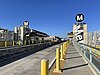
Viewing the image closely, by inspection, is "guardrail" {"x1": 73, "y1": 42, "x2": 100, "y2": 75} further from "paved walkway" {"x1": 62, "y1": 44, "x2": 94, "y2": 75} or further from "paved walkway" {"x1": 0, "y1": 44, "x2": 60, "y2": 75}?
"paved walkway" {"x1": 0, "y1": 44, "x2": 60, "y2": 75}

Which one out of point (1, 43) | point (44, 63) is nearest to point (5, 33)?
point (1, 43)

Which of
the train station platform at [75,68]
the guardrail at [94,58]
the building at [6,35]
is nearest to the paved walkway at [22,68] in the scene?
the train station platform at [75,68]

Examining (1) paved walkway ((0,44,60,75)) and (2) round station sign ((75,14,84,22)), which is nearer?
(1) paved walkway ((0,44,60,75))

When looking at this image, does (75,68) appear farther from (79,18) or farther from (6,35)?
(6,35)

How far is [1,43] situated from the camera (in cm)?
3609

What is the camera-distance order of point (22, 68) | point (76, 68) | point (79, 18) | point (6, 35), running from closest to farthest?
point (76, 68), point (22, 68), point (79, 18), point (6, 35)

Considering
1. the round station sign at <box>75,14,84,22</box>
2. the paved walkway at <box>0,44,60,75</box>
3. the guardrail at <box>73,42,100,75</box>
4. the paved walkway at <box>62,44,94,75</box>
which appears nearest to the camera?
the guardrail at <box>73,42,100,75</box>

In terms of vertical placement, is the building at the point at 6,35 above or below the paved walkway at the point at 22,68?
above

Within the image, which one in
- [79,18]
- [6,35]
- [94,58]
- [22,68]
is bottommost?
[22,68]

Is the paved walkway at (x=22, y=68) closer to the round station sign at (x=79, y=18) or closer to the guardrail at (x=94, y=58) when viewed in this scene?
the guardrail at (x=94, y=58)

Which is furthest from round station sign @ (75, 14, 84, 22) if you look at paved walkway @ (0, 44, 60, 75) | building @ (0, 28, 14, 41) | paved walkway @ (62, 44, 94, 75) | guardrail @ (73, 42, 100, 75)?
guardrail @ (73, 42, 100, 75)

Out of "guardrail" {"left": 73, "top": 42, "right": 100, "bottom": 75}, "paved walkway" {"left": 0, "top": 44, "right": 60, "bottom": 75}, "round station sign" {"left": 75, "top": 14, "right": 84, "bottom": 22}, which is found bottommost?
"paved walkway" {"left": 0, "top": 44, "right": 60, "bottom": 75}

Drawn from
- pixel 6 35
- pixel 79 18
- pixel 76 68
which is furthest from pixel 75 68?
pixel 6 35

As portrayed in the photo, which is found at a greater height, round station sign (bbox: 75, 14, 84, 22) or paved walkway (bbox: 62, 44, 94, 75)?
round station sign (bbox: 75, 14, 84, 22)
